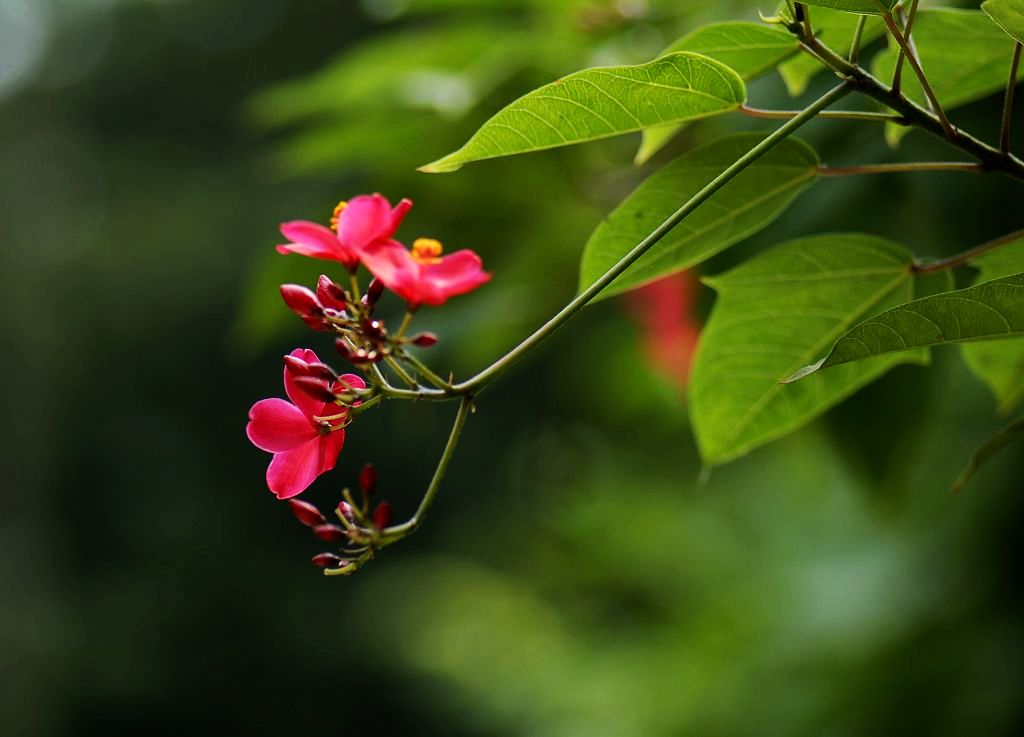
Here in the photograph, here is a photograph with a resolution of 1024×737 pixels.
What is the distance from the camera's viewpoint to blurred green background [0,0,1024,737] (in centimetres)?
103

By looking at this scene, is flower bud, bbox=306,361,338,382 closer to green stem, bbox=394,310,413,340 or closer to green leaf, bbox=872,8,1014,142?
green stem, bbox=394,310,413,340

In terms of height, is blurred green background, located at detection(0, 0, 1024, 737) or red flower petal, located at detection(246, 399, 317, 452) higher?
red flower petal, located at detection(246, 399, 317, 452)

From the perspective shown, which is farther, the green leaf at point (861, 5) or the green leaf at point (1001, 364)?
the green leaf at point (1001, 364)

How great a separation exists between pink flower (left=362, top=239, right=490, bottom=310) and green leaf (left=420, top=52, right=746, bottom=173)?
40 millimetres

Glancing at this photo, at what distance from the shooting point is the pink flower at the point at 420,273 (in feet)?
1.38

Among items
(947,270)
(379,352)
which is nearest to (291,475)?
(379,352)

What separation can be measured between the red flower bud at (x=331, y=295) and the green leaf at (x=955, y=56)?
0.29m

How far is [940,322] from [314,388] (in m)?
0.24

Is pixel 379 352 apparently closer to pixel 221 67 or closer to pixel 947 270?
pixel 947 270

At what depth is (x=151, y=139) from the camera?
9.87 metres

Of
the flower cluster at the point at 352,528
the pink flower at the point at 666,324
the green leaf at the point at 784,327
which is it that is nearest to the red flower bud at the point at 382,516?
the flower cluster at the point at 352,528

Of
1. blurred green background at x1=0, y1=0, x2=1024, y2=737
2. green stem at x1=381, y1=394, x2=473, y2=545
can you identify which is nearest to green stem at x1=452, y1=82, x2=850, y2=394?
green stem at x1=381, y1=394, x2=473, y2=545

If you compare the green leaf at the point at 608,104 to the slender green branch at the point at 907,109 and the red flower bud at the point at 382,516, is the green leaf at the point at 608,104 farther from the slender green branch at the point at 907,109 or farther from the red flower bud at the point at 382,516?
the red flower bud at the point at 382,516

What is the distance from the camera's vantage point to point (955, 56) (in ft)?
1.74
